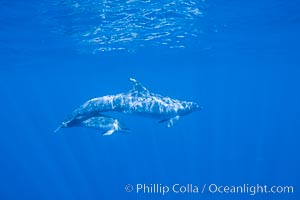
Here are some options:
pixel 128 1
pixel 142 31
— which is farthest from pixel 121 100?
pixel 142 31

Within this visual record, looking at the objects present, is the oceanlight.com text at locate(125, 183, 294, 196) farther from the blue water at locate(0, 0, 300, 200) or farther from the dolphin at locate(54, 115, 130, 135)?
the dolphin at locate(54, 115, 130, 135)

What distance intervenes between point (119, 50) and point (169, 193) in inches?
609

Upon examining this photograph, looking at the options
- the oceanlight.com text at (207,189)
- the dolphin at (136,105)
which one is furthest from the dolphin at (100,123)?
the oceanlight.com text at (207,189)

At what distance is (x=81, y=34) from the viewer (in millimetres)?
25078

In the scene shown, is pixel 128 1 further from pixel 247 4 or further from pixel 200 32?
pixel 200 32

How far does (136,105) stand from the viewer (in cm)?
1509

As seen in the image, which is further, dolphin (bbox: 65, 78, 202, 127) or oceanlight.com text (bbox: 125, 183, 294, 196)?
oceanlight.com text (bbox: 125, 183, 294, 196)

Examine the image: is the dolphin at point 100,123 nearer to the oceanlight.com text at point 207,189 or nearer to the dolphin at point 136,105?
the dolphin at point 136,105

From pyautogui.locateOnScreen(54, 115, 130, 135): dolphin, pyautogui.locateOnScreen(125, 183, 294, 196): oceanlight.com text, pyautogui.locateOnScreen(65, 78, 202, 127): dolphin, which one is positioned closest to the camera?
pyautogui.locateOnScreen(54, 115, 130, 135): dolphin

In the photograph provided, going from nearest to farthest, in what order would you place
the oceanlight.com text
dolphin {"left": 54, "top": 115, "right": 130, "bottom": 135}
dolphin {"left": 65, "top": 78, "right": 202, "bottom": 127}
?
dolphin {"left": 54, "top": 115, "right": 130, "bottom": 135}, dolphin {"left": 65, "top": 78, "right": 202, "bottom": 127}, the oceanlight.com text

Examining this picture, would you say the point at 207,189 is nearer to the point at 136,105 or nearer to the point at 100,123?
the point at 136,105

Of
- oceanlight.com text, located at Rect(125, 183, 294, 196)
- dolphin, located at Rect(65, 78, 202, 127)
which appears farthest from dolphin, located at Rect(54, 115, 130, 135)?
oceanlight.com text, located at Rect(125, 183, 294, 196)

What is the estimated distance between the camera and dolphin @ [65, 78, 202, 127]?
14688mm

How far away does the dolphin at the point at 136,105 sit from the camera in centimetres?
1469
